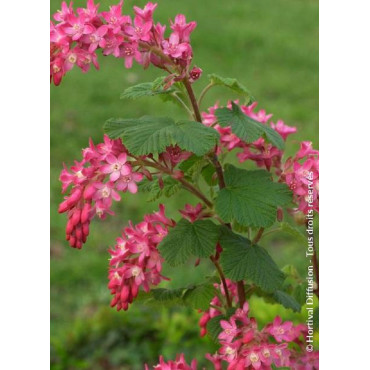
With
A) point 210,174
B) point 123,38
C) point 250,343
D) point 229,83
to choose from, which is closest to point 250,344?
point 250,343

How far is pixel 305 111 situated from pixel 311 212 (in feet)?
9.05

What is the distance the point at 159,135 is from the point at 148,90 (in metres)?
0.14

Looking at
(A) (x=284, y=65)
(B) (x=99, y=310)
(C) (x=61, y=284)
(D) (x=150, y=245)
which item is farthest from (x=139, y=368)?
(A) (x=284, y=65)

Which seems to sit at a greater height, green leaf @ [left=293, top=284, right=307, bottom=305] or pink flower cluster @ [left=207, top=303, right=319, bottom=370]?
green leaf @ [left=293, top=284, right=307, bottom=305]

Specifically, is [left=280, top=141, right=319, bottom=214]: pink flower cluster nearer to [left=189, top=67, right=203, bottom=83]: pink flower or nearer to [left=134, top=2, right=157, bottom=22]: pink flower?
[left=189, top=67, right=203, bottom=83]: pink flower

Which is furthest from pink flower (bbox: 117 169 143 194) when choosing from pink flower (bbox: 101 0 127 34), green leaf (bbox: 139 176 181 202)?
pink flower (bbox: 101 0 127 34)

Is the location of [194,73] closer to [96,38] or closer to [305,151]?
[96,38]

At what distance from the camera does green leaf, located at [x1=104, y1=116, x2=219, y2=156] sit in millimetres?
1201

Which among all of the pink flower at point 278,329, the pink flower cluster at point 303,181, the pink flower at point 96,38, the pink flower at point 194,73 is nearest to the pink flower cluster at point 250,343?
the pink flower at point 278,329

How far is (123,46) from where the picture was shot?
126 centimetres

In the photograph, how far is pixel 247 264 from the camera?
1332mm

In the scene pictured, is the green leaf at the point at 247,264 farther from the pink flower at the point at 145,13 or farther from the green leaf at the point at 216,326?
the pink flower at the point at 145,13

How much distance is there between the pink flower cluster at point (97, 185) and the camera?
Answer: 1.23 meters

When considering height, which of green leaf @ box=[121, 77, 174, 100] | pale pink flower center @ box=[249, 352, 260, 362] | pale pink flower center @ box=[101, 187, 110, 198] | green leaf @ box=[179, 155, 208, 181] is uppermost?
green leaf @ box=[121, 77, 174, 100]
